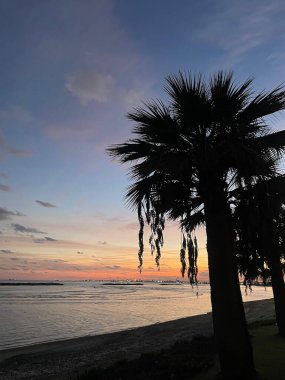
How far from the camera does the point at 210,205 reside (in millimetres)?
8656

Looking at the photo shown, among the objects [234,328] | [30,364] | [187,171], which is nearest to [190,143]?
[187,171]

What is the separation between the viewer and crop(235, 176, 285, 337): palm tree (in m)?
8.35

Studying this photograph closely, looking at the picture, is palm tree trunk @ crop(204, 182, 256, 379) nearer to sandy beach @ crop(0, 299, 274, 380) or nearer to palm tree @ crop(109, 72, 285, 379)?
palm tree @ crop(109, 72, 285, 379)

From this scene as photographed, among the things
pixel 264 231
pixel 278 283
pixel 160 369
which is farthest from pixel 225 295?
pixel 278 283

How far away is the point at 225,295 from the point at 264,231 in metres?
1.62

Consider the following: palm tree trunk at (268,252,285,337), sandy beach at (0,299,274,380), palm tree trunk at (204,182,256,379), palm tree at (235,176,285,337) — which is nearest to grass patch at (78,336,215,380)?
palm tree trunk at (204,182,256,379)

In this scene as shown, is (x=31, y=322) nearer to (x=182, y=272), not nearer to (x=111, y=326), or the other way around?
(x=111, y=326)

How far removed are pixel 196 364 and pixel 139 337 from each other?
15.1 metres

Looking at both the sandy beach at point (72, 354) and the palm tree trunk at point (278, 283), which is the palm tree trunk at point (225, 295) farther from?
the sandy beach at point (72, 354)

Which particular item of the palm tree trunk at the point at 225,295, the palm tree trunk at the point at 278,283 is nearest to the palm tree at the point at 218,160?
the palm tree trunk at the point at 225,295

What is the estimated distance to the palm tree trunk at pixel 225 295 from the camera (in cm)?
789

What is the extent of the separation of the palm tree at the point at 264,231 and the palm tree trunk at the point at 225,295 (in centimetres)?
61

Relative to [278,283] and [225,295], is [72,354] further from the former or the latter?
[225,295]

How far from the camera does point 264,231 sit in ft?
26.8
